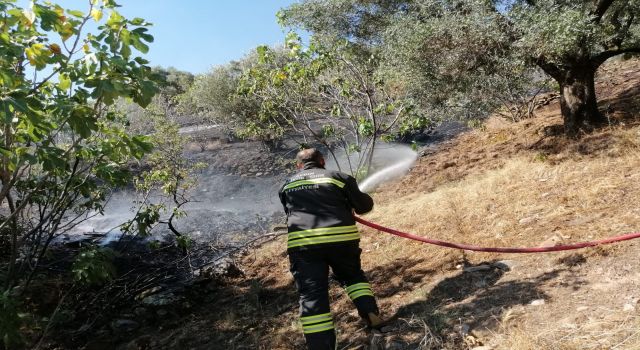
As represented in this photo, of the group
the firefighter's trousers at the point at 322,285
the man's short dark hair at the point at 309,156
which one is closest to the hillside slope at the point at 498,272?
the firefighter's trousers at the point at 322,285

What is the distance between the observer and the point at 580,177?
23.9ft

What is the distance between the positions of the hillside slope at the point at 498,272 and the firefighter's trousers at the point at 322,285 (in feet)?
1.34

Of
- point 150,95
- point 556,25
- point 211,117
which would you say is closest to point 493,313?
point 150,95

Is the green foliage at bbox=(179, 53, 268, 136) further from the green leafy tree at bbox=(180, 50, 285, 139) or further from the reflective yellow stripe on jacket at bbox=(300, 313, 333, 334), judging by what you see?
the reflective yellow stripe on jacket at bbox=(300, 313, 333, 334)

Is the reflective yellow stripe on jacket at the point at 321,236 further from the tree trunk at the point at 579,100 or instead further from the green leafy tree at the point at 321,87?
the tree trunk at the point at 579,100

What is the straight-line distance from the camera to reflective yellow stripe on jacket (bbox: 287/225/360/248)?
3.79m

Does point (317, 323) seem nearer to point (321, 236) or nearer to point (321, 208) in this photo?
point (321, 236)

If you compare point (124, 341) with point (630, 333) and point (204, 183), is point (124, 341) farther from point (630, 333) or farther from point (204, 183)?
point (204, 183)

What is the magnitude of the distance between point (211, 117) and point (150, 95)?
21.9 metres

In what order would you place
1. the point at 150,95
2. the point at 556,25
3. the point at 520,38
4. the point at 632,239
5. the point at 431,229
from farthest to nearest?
1. the point at 520,38
2. the point at 556,25
3. the point at 431,229
4. the point at 632,239
5. the point at 150,95

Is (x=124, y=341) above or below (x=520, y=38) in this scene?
below

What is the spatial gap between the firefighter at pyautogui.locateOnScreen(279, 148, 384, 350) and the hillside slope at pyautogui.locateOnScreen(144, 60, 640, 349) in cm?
50

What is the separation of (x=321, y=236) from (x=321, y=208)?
24cm

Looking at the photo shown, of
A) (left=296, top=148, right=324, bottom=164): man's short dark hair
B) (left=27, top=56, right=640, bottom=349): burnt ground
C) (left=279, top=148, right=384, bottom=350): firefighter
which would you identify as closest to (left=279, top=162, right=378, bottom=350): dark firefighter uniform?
(left=279, top=148, right=384, bottom=350): firefighter
